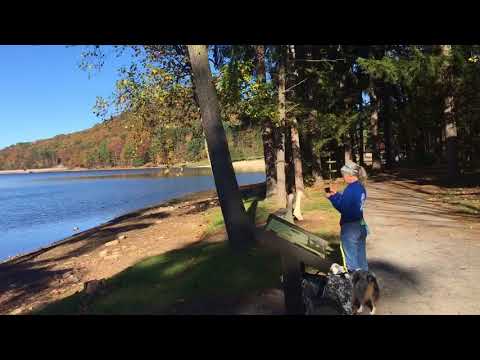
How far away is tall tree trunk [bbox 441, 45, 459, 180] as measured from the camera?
19606 mm

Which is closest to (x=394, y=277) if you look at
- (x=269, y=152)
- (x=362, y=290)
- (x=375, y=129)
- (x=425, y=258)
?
(x=425, y=258)

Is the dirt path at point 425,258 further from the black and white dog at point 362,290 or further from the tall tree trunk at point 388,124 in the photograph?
the tall tree trunk at point 388,124

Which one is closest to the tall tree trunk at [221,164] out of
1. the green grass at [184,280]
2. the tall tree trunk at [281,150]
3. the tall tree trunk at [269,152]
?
the green grass at [184,280]

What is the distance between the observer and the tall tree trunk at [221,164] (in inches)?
370

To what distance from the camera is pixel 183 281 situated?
8.02m

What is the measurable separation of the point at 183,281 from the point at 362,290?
391 centimetres

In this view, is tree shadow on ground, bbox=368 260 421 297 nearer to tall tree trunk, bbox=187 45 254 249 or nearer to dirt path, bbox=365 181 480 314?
dirt path, bbox=365 181 480 314

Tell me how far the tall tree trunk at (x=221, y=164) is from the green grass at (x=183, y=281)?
1.68 ft

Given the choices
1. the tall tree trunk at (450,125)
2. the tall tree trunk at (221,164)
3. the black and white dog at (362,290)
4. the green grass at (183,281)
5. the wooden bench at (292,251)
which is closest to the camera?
the wooden bench at (292,251)

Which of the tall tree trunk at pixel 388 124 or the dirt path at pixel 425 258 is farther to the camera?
the tall tree trunk at pixel 388 124

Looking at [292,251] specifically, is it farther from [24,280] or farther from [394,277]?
[24,280]

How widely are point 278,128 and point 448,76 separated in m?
Result: 9.27
